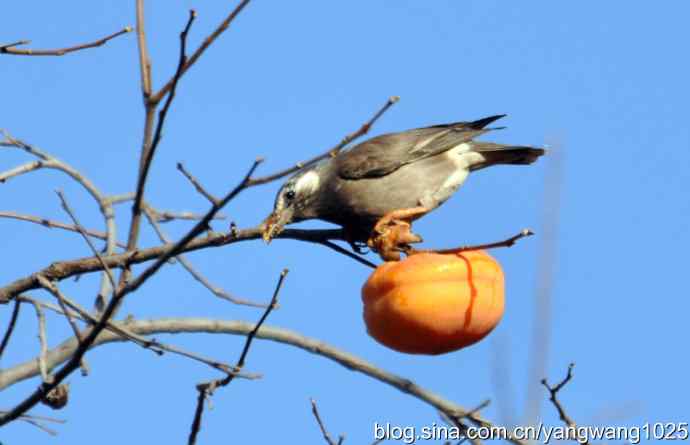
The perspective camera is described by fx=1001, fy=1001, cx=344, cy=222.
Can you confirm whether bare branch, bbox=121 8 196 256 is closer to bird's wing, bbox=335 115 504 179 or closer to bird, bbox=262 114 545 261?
bird, bbox=262 114 545 261

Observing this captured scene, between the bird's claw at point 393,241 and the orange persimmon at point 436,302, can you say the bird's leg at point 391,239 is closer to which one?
the bird's claw at point 393,241

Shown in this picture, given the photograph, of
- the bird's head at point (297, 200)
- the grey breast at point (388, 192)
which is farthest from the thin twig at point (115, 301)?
the grey breast at point (388, 192)

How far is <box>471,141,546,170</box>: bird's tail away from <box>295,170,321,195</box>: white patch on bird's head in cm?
128

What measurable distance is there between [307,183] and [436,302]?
118 inches

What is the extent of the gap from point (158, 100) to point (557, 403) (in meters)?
2.09

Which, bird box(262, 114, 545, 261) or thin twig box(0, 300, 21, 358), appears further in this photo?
bird box(262, 114, 545, 261)

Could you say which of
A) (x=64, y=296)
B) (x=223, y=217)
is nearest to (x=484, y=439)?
(x=64, y=296)

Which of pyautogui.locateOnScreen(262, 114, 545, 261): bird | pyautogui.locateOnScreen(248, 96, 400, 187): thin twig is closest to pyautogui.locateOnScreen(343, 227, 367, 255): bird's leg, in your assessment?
pyautogui.locateOnScreen(262, 114, 545, 261): bird

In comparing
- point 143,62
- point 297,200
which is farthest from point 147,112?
point 297,200

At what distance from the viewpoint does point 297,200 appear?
705 centimetres

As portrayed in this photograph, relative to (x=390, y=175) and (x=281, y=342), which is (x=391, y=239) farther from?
(x=390, y=175)

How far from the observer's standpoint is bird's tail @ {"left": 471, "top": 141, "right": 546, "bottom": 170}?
764cm

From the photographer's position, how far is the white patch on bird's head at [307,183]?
7027mm

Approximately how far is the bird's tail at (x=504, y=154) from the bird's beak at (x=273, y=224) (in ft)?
5.81
